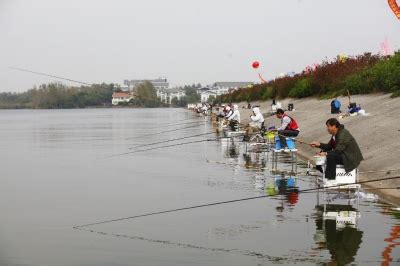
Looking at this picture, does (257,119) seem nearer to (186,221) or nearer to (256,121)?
(256,121)

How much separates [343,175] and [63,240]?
5.14m

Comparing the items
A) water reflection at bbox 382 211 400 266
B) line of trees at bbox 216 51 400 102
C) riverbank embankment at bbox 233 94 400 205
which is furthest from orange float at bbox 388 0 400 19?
water reflection at bbox 382 211 400 266

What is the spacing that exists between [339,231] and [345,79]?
30.4 m

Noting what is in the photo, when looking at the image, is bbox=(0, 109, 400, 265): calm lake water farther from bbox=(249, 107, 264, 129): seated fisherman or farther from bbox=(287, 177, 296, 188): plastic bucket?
bbox=(249, 107, 264, 129): seated fisherman

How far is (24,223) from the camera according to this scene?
11.3 m

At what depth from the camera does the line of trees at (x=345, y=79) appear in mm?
30169

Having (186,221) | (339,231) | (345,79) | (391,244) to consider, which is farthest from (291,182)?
(345,79)

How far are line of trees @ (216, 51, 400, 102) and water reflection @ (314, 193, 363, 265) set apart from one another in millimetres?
16206

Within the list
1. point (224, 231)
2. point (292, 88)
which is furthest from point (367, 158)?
point (292, 88)

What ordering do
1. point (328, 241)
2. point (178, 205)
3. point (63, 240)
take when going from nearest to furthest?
point (328, 241), point (63, 240), point (178, 205)

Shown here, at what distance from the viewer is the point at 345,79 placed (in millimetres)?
38906

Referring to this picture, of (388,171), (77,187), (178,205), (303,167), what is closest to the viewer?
(178,205)

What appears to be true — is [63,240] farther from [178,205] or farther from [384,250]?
[384,250]

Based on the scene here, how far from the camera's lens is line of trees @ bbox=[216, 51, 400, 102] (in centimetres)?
3017
